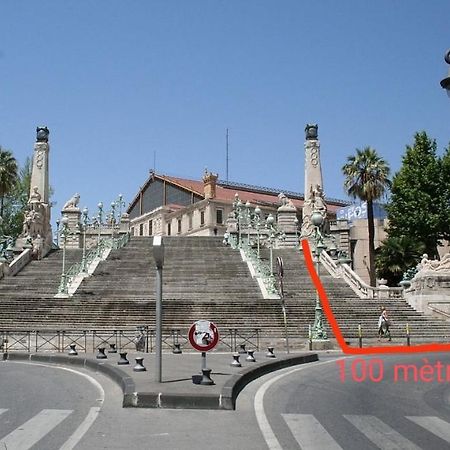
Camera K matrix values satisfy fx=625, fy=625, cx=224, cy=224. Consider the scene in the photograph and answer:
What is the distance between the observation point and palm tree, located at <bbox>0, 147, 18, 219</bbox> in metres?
57.3

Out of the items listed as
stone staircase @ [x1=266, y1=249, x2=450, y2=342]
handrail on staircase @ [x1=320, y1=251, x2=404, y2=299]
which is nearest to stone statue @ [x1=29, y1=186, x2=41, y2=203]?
stone staircase @ [x1=266, y1=249, x2=450, y2=342]

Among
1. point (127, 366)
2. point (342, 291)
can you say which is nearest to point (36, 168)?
point (342, 291)

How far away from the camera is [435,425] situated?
915 cm

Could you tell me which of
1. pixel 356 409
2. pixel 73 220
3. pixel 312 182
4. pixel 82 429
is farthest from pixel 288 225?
pixel 82 429

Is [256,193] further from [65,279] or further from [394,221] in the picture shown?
[65,279]

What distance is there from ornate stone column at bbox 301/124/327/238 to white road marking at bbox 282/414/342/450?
135ft

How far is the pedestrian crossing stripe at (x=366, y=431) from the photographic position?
7680 millimetres

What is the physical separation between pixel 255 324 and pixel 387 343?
227 inches

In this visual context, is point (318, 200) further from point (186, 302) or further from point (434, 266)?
point (186, 302)

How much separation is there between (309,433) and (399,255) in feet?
140

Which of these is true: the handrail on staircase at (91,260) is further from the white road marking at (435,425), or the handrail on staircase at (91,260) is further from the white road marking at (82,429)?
the white road marking at (435,425)

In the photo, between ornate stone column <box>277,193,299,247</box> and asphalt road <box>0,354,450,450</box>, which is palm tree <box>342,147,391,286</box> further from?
asphalt road <box>0,354,450,450</box>

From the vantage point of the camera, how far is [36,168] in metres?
Result: 50.3

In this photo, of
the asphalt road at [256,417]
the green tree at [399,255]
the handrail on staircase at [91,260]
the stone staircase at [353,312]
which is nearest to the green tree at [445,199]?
the green tree at [399,255]
